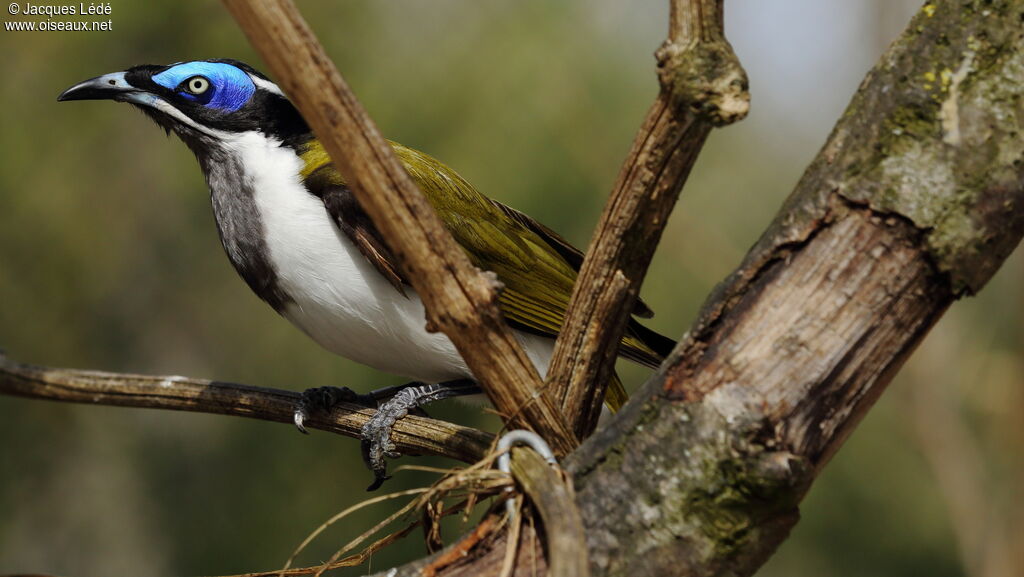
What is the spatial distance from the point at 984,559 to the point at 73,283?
4258 millimetres

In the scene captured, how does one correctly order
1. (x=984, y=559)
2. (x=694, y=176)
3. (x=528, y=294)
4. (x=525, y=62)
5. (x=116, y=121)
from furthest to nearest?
(x=694, y=176) < (x=116, y=121) < (x=525, y=62) < (x=984, y=559) < (x=528, y=294)

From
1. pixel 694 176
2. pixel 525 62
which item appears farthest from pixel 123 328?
pixel 694 176

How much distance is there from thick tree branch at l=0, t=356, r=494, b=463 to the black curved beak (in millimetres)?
1004

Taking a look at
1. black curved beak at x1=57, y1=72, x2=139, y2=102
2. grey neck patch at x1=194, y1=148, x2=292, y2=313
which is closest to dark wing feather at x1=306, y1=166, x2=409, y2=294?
grey neck patch at x1=194, y1=148, x2=292, y2=313

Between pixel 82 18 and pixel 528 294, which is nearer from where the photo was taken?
pixel 528 294

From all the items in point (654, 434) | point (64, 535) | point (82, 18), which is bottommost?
point (64, 535)

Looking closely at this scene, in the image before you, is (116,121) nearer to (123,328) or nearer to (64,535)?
(123,328)

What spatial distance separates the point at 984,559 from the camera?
426 cm

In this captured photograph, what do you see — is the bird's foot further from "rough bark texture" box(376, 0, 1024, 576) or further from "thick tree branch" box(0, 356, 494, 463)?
"rough bark texture" box(376, 0, 1024, 576)

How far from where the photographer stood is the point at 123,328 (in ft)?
16.3

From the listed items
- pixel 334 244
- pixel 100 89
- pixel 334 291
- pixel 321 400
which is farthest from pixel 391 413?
pixel 100 89

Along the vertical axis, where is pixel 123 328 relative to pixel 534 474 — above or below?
below

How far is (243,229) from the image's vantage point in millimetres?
2572

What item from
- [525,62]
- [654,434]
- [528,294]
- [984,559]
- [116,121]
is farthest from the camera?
[116,121]
